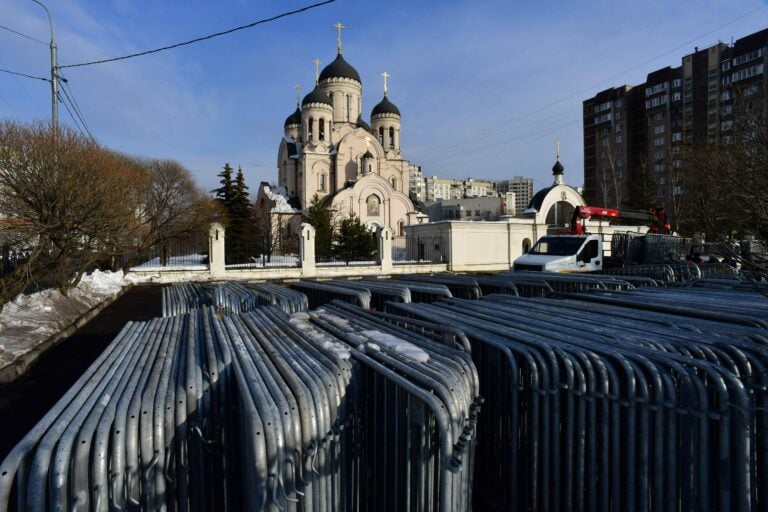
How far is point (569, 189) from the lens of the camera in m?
30.4

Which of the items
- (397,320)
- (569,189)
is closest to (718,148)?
(569,189)

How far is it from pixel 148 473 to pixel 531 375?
2.35 m

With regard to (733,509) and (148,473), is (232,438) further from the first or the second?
(733,509)

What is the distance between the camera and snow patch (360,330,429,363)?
3.10 meters

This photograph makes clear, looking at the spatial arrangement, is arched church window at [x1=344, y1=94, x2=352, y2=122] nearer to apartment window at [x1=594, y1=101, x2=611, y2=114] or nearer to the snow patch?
apartment window at [x1=594, y1=101, x2=611, y2=114]

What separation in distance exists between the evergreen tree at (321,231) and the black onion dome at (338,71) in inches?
641

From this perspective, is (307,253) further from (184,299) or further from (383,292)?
(383,292)

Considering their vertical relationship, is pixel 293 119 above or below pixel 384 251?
above

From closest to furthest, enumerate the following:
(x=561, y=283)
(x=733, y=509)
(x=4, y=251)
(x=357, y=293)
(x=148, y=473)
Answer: (x=148, y=473) → (x=733, y=509) → (x=357, y=293) → (x=561, y=283) → (x=4, y=251)

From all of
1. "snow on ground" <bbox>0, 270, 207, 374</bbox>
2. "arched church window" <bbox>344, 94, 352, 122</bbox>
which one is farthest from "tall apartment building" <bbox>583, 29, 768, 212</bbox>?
"snow on ground" <bbox>0, 270, 207, 374</bbox>

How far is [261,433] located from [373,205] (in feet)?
133

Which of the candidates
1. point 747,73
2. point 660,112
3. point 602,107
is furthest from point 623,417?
point 602,107

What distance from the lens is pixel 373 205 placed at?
139ft

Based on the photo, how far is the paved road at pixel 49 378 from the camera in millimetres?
5227
